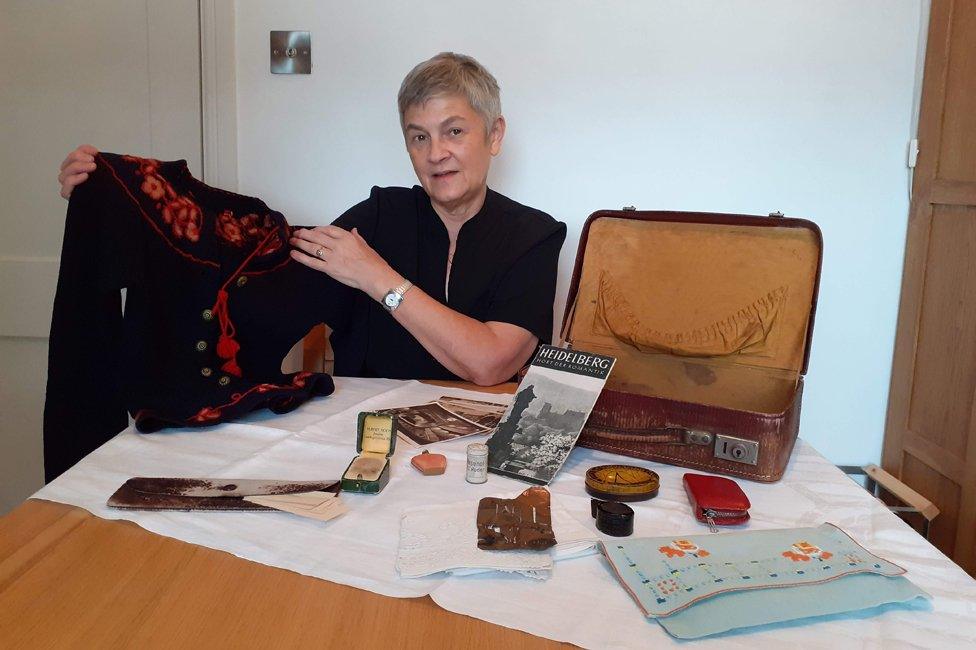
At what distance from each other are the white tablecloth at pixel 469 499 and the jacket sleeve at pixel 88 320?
18 centimetres

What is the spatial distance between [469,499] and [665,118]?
1609 millimetres

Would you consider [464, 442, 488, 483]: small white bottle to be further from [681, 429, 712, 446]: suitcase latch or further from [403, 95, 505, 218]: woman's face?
[403, 95, 505, 218]: woman's face

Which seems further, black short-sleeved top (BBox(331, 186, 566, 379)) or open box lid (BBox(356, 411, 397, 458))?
black short-sleeved top (BBox(331, 186, 566, 379))

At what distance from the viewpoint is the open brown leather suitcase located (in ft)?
3.77

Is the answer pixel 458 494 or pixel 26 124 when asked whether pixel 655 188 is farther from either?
pixel 26 124

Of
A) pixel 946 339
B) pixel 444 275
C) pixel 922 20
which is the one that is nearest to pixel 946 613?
pixel 444 275

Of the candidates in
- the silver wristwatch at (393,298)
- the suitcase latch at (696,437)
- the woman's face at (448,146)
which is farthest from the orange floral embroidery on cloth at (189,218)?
the suitcase latch at (696,437)

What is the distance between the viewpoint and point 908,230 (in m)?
2.18

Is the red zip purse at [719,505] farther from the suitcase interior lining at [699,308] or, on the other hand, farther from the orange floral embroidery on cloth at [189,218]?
the orange floral embroidery on cloth at [189,218]

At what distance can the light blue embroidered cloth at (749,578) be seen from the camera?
2.27 ft

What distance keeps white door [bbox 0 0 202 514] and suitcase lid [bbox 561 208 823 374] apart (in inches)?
56.8

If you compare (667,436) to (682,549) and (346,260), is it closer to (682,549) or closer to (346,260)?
(682,549)

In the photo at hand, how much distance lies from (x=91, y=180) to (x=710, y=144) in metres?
1.68

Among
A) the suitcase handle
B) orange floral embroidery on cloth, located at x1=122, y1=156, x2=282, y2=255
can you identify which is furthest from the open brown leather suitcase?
orange floral embroidery on cloth, located at x1=122, y1=156, x2=282, y2=255
